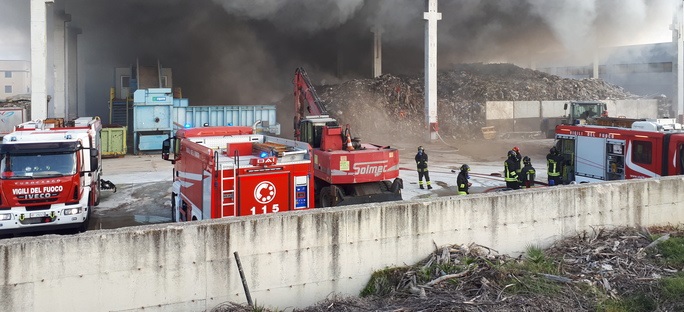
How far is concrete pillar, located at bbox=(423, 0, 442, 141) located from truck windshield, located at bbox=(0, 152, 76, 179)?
20.2 metres

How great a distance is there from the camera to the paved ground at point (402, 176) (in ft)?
41.9

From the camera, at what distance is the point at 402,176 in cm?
1777

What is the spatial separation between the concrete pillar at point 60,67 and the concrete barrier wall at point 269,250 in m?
25.2

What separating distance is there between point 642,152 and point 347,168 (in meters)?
6.44

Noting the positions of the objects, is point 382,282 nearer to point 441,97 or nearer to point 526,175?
point 526,175

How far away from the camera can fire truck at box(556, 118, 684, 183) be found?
11648 mm

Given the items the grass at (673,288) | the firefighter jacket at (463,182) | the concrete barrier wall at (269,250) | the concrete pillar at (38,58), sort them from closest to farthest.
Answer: the concrete barrier wall at (269,250) → the grass at (673,288) → the firefighter jacket at (463,182) → the concrete pillar at (38,58)

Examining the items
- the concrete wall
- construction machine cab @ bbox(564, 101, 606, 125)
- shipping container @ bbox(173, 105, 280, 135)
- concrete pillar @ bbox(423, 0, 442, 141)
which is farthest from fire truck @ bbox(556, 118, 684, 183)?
the concrete wall

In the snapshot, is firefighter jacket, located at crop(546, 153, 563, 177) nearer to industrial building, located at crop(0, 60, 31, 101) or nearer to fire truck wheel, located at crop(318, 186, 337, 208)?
fire truck wheel, located at crop(318, 186, 337, 208)

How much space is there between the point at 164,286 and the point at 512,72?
127 ft

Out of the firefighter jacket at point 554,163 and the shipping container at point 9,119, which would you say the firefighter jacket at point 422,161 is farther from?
the shipping container at point 9,119

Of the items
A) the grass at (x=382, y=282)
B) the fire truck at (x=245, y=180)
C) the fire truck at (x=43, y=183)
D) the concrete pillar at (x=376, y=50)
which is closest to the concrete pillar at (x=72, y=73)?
the concrete pillar at (x=376, y=50)

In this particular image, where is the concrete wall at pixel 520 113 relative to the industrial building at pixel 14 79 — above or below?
below

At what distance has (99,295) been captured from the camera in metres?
5.16
